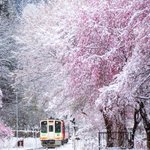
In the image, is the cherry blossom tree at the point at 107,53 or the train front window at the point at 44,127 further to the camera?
the train front window at the point at 44,127

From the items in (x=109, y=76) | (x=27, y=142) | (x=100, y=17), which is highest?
(x=100, y=17)

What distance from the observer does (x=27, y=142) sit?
42.4 meters

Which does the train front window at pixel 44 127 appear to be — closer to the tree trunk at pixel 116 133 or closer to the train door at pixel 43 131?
the train door at pixel 43 131

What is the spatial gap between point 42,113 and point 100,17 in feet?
109

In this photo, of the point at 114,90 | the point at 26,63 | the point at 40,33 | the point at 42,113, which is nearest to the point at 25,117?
the point at 42,113

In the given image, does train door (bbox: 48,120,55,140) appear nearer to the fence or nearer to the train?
the train

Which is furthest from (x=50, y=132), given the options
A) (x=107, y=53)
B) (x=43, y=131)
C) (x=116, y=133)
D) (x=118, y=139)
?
(x=107, y=53)

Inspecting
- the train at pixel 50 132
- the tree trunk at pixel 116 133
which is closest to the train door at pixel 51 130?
the train at pixel 50 132

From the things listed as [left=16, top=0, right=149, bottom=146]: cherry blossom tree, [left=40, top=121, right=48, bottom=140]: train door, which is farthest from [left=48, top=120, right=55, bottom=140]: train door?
[left=16, top=0, right=149, bottom=146]: cherry blossom tree

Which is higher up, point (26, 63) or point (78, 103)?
point (26, 63)

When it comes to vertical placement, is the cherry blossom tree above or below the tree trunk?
above

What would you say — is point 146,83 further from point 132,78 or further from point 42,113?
point 42,113

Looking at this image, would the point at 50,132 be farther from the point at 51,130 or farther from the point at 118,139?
the point at 118,139

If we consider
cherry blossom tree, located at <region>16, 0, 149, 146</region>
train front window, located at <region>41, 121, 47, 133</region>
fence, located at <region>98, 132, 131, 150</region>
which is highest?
cherry blossom tree, located at <region>16, 0, 149, 146</region>
